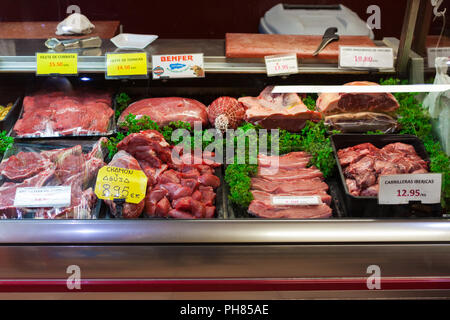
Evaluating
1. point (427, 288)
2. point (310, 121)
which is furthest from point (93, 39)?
point (427, 288)

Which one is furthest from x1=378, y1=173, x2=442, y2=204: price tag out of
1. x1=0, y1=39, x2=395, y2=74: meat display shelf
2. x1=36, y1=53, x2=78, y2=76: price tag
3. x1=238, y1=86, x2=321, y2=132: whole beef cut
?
x1=36, y1=53, x2=78, y2=76: price tag

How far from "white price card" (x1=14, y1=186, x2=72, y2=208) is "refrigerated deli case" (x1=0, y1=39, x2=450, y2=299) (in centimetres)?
15

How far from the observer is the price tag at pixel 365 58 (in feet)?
9.12

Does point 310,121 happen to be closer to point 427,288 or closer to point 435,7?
point 435,7

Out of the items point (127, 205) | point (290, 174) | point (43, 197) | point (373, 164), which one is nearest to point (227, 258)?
point (127, 205)

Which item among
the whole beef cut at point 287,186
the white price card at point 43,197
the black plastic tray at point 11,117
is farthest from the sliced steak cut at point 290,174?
the black plastic tray at point 11,117

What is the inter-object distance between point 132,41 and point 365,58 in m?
1.58

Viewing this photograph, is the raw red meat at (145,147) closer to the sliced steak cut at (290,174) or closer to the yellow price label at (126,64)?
the yellow price label at (126,64)

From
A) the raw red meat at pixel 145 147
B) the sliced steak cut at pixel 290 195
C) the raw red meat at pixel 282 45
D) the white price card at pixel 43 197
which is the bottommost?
the sliced steak cut at pixel 290 195

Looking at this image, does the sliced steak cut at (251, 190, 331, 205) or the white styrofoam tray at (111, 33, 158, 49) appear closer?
the sliced steak cut at (251, 190, 331, 205)

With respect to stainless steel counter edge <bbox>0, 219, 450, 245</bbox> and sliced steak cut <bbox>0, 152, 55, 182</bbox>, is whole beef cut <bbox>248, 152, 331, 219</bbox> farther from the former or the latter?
sliced steak cut <bbox>0, 152, 55, 182</bbox>

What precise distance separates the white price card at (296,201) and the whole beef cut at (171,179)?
0.33 meters

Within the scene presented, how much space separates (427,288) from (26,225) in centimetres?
179

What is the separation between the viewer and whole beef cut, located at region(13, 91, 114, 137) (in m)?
2.80
